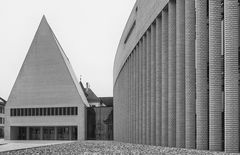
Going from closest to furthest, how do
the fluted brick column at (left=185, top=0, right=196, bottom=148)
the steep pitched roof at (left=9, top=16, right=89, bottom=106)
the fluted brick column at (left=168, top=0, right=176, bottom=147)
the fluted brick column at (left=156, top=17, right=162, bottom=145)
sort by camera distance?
the fluted brick column at (left=185, top=0, right=196, bottom=148)
the fluted brick column at (left=168, top=0, right=176, bottom=147)
the fluted brick column at (left=156, top=17, right=162, bottom=145)
the steep pitched roof at (left=9, top=16, right=89, bottom=106)

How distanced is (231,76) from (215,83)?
4.65ft

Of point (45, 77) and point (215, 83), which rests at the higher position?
point (45, 77)

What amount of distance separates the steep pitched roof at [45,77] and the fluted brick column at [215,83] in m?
46.4

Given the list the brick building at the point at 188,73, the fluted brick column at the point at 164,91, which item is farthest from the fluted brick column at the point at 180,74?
the fluted brick column at the point at 164,91

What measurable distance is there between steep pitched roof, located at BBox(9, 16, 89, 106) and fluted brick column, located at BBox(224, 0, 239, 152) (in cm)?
4785

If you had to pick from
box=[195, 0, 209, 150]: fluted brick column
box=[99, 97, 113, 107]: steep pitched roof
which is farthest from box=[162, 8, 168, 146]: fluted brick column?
box=[99, 97, 113, 107]: steep pitched roof

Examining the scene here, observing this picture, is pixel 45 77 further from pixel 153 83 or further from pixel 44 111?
pixel 153 83

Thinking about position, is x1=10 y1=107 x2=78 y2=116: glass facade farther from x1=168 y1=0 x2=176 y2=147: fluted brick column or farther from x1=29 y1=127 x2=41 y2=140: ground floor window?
x1=168 y1=0 x2=176 y2=147: fluted brick column

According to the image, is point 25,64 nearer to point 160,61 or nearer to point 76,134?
point 76,134

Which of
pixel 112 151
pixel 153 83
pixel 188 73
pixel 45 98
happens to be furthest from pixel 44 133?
pixel 188 73

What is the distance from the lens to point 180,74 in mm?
23516

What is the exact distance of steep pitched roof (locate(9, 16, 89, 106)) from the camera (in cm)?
6475

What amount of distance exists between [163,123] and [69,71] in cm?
4011

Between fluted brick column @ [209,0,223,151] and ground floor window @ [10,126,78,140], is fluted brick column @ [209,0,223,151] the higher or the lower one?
the higher one
